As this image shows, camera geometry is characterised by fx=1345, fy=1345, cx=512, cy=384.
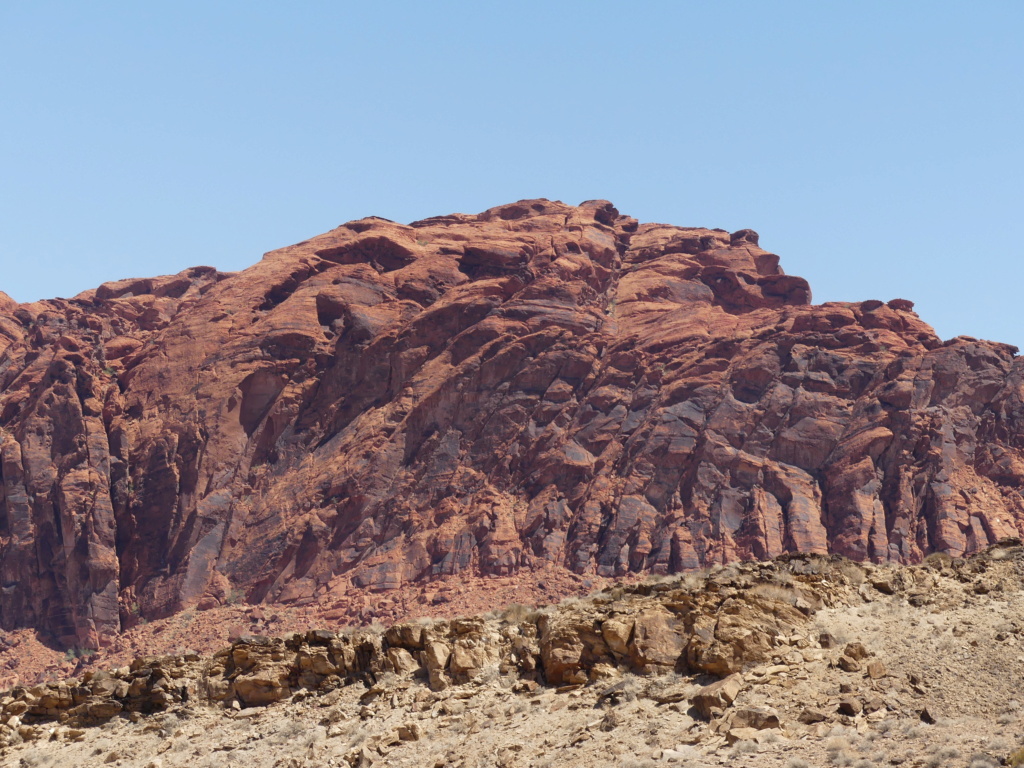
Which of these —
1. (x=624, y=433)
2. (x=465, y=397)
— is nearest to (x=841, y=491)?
(x=624, y=433)

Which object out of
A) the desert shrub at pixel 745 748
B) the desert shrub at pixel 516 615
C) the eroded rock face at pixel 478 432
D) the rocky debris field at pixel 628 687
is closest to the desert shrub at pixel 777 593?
the rocky debris field at pixel 628 687

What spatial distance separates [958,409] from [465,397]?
2932cm

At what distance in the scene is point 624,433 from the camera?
266 feet

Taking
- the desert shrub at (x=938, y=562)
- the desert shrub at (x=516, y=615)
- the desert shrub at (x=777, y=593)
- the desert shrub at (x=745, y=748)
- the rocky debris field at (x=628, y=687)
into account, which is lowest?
the desert shrub at (x=745, y=748)

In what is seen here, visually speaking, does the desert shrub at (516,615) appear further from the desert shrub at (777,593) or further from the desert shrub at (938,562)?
the desert shrub at (938,562)

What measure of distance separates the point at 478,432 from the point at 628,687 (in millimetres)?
57557

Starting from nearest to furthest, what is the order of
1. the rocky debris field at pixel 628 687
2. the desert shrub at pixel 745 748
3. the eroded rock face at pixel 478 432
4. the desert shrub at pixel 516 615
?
1. the desert shrub at pixel 745 748
2. the rocky debris field at pixel 628 687
3. the desert shrub at pixel 516 615
4. the eroded rock face at pixel 478 432

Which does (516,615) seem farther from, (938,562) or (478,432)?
(478,432)

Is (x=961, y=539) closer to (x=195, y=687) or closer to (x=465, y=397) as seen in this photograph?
(x=465, y=397)

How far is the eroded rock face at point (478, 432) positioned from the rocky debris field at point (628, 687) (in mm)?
43447

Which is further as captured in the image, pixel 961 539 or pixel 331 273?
pixel 331 273

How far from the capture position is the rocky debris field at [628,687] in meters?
22.2

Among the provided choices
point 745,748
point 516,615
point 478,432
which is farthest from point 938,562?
point 478,432

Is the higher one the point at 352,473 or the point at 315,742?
the point at 352,473
